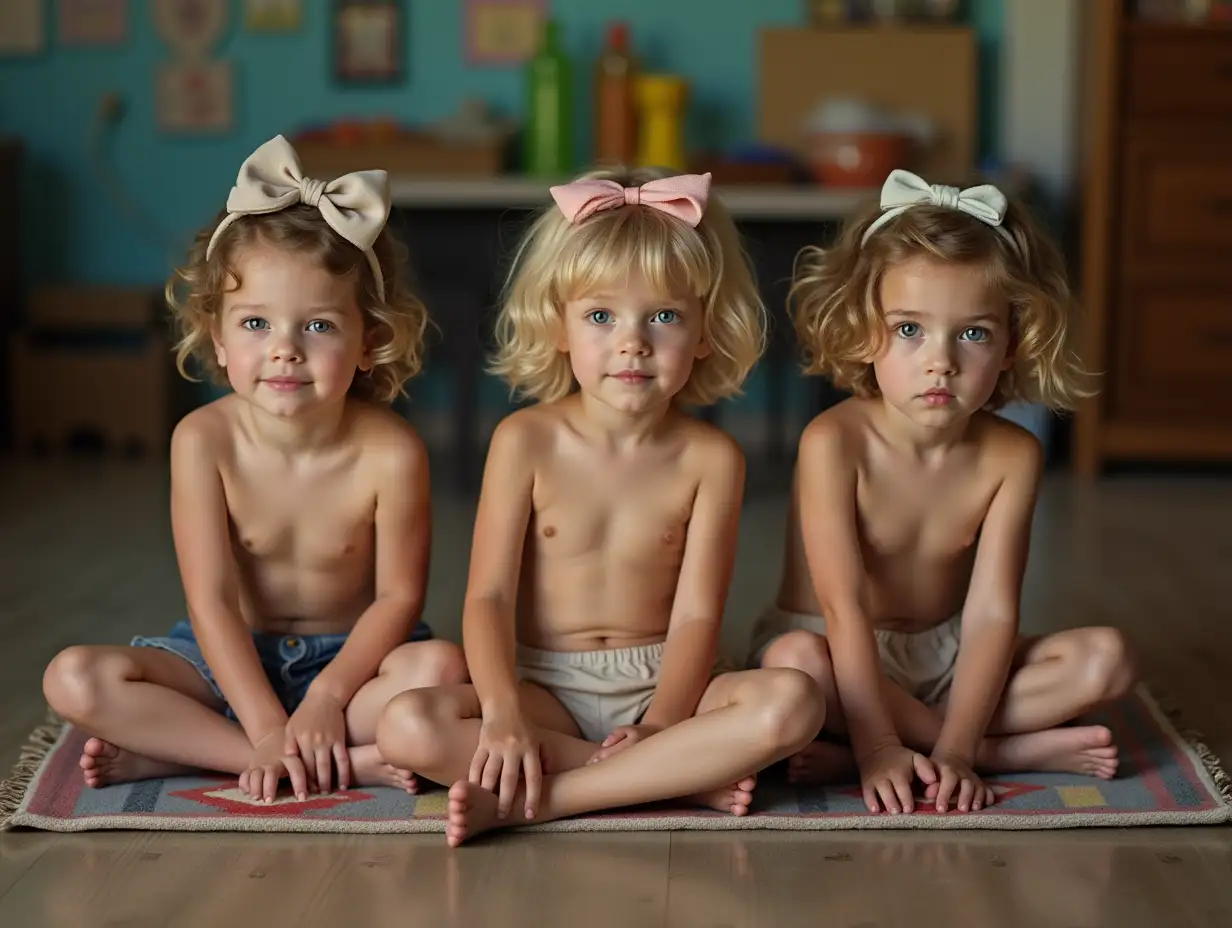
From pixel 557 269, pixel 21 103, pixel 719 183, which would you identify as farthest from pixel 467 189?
pixel 557 269

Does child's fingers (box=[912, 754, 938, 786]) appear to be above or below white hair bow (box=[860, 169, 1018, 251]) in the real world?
below

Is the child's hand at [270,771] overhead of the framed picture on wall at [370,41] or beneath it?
beneath

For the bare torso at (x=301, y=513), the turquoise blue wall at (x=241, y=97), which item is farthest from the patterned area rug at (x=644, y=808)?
the turquoise blue wall at (x=241, y=97)

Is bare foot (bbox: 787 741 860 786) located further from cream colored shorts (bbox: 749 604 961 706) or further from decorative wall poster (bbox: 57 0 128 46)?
decorative wall poster (bbox: 57 0 128 46)

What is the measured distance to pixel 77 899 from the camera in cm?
133

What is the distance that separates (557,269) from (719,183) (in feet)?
6.44

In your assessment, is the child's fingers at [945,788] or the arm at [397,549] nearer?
the child's fingers at [945,788]

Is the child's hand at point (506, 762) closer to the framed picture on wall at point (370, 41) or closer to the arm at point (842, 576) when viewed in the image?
the arm at point (842, 576)

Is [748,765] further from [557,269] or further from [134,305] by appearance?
[134,305]

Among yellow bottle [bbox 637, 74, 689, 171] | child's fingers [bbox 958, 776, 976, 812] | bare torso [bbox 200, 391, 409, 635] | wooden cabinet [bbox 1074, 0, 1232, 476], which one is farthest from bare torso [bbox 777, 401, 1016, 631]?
yellow bottle [bbox 637, 74, 689, 171]

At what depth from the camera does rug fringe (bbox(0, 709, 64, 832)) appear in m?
1.52

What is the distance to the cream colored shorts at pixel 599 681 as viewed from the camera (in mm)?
1646

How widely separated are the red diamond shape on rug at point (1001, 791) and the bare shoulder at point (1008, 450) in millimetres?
293

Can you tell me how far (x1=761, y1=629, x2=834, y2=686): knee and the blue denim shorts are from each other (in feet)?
1.18
